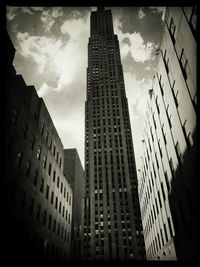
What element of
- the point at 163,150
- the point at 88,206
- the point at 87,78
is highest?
the point at 87,78

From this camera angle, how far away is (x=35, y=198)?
2620 centimetres

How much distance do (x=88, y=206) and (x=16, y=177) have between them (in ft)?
339

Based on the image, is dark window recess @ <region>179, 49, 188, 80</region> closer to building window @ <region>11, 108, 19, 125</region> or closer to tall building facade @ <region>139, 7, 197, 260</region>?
tall building facade @ <region>139, 7, 197, 260</region>

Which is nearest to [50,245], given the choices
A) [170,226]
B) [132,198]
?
[170,226]

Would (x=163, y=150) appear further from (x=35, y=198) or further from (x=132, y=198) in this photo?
(x=132, y=198)

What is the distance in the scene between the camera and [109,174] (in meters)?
117

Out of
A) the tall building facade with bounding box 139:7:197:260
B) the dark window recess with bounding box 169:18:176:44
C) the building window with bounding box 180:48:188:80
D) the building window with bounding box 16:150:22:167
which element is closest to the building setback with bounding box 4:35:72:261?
the building window with bounding box 16:150:22:167

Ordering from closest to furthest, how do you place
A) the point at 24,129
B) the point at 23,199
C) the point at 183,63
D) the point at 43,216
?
1. the point at 183,63
2. the point at 23,199
3. the point at 24,129
4. the point at 43,216

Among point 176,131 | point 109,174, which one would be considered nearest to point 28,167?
point 176,131

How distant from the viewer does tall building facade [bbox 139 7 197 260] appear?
17.0m

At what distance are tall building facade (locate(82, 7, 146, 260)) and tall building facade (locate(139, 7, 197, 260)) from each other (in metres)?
81.3

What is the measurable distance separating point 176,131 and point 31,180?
55.7 feet

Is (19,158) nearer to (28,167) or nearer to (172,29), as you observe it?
(28,167)

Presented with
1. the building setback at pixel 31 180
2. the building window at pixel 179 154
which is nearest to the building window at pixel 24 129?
the building setback at pixel 31 180
